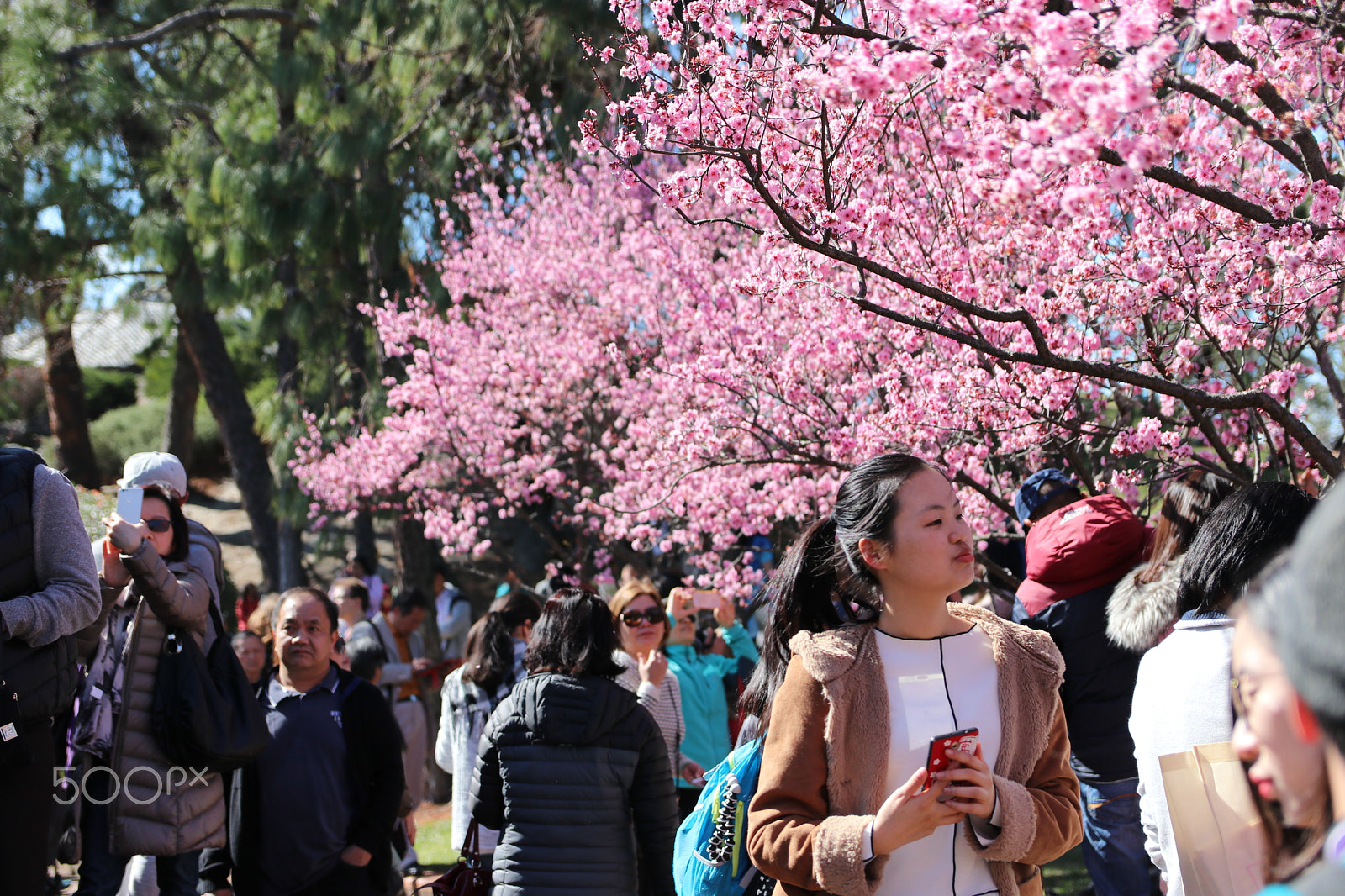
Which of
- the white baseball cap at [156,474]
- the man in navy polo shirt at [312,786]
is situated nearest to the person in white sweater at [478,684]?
the man in navy polo shirt at [312,786]

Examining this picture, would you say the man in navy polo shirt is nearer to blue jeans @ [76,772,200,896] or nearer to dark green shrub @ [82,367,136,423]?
blue jeans @ [76,772,200,896]

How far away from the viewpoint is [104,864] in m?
3.94

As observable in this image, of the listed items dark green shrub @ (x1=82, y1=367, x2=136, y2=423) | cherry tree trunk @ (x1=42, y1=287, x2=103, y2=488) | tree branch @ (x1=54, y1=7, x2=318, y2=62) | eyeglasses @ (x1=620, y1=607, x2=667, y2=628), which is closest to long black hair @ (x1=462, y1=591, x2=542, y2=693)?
eyeglasses @ (x1=620, y1=607, x2=667, y2=628)

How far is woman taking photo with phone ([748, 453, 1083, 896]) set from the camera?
84.4 inches

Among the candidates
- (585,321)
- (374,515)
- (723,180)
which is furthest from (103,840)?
Answer: (374,515)

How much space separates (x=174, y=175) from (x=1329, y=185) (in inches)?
485

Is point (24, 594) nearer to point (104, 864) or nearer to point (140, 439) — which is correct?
point (104, 864)

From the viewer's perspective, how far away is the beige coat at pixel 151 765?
382 cm

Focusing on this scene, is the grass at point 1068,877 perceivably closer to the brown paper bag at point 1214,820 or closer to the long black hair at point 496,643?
the long black hair at point 496,643

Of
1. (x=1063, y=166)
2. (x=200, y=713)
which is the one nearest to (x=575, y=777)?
(x=200, y=713)

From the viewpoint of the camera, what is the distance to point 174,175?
504 inches

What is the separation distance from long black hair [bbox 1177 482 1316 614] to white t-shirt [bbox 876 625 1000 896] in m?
0.59

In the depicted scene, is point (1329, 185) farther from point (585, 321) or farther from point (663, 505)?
point (585, 321)

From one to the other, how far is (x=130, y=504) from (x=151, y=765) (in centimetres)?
91
